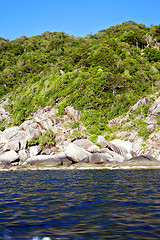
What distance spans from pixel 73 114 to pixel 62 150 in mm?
15538

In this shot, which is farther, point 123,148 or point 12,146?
point 12,146

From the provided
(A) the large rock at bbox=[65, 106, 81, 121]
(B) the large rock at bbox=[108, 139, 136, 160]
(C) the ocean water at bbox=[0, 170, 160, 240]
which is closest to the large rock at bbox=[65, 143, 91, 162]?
(B) the large rock at bbox=[108, 139, 136, 160]

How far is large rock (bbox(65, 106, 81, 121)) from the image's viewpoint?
68006 millimetres

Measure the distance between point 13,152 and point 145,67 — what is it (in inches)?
2194

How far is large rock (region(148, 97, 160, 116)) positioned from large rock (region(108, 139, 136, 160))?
11343mm

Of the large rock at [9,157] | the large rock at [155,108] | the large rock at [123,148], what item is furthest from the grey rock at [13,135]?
the large rock at [155,108]

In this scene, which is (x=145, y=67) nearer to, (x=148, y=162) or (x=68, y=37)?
(x=148, y=162)

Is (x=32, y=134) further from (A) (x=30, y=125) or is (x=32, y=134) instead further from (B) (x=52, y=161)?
(B) (x=52, y=161)

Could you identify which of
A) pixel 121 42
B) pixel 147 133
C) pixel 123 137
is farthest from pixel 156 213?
pixel 121 42

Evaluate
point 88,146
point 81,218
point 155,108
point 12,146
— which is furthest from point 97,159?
point 81,218

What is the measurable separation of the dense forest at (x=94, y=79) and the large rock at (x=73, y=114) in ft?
4.76

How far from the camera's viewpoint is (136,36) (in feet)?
318

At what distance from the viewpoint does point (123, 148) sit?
4847 cm

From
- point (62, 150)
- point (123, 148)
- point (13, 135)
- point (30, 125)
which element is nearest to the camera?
point (123, 148)
